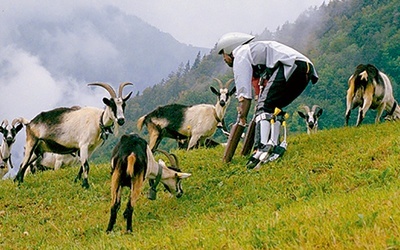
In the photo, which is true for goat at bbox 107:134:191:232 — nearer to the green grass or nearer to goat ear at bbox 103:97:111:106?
the green grass

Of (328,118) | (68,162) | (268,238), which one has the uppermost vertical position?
(268,238)

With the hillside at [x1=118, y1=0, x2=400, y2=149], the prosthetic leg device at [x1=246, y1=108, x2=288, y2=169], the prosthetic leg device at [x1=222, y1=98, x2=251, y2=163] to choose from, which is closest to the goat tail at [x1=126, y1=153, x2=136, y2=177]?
the prosthetic leg device at [x1=246, y1=108, x2=288, y2=169]

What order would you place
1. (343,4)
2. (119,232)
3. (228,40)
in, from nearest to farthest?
(119,232), (228,40), (343,4)

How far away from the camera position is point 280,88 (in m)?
8.38

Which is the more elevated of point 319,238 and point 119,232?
point 319,238

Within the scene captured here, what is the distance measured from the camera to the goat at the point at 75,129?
1049 centimetres

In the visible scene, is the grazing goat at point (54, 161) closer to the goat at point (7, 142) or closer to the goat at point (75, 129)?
the goat at point (7, 142)

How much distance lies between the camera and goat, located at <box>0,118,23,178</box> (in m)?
15.1

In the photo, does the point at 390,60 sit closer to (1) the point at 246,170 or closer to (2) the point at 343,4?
(2) the point at 343,4

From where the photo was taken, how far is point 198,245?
4473 mm

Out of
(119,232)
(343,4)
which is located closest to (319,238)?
(119,232)

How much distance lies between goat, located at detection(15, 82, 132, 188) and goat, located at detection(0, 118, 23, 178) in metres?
3.14

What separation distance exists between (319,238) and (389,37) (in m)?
76.4

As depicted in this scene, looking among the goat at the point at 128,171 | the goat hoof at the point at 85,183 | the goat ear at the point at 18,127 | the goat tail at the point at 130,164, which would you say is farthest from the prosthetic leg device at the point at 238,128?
the goat ear at the point at 18,127
